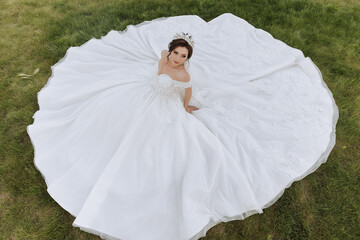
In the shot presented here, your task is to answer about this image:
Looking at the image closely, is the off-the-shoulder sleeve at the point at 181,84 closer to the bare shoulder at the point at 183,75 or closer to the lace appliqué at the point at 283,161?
the bare shoulder at the point at 183,75

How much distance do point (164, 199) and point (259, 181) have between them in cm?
97

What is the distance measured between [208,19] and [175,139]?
3361 millimetres

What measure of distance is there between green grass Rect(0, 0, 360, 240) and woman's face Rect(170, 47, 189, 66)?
1.81m

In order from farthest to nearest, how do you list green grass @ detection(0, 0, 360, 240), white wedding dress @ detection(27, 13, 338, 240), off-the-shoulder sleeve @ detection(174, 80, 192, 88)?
off-the-shoulder sleeve @ detection(174, 80, 192, 88) < green grass @ detection(0, 0, 360, 240) < white wedding dress @ detection(27, 13, 338, 240)

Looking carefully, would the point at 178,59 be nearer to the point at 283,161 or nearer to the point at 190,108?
the point at 190,108

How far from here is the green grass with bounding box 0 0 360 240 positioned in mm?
2588

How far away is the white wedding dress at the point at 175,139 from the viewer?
88.5 inches

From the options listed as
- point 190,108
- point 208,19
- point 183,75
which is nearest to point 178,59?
point 183,75

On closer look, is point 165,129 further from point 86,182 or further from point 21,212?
point 21,212

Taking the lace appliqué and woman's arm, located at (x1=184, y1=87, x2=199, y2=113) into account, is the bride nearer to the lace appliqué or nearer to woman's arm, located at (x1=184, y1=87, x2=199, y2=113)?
woman's arm, located at (x1=184, y1=87, x2=199, y2=113)

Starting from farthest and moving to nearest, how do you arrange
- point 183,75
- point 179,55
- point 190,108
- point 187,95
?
point 190,108 → point 187,95 → point 183,75 → point 179,55

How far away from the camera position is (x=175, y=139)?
8.40ft

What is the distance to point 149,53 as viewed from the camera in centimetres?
385

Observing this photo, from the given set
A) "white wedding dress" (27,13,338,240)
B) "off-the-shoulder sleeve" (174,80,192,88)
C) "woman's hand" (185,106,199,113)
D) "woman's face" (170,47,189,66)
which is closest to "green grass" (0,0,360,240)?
"white wedding dress" (27,13,338,240)
